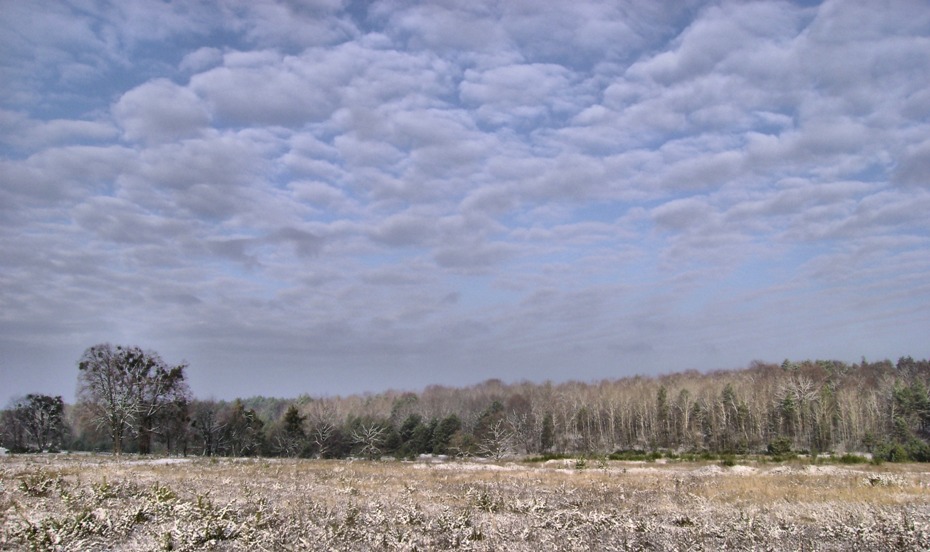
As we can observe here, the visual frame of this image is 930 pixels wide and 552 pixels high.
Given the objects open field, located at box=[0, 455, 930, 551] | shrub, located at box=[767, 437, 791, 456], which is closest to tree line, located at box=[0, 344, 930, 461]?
shrub, located at box=[767, 437, 791, 456]

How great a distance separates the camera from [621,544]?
14.5 metres

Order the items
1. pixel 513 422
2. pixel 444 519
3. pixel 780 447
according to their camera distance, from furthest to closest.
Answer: pixel 513 422, pixel 780 447, pixel 444 519

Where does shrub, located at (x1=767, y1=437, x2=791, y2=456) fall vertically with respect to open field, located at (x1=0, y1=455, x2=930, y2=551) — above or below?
below

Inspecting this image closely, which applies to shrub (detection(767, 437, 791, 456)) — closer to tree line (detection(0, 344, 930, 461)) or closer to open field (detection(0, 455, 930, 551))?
tree line (detection(0, 344, 930, 461))

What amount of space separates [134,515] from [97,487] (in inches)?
229

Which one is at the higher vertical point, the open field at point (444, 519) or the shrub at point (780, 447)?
the open field at point (444, 519)

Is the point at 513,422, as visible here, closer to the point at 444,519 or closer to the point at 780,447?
the point at 780,447

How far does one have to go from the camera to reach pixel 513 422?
10650 cm

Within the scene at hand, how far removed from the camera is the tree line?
68.8 m

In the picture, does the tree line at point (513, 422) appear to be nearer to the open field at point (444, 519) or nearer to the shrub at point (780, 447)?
the shrub at point (780, 447)

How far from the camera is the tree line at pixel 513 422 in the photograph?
68812mm

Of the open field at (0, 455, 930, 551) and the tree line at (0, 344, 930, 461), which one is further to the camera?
the tree line at (0, 344, 930, 461)

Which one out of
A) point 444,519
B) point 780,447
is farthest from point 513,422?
point 444,519

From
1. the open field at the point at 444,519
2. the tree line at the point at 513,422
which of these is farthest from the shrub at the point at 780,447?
the open field at the point at 444,519
